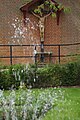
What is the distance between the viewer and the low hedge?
9.02 m

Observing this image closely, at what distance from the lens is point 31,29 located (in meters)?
14.9

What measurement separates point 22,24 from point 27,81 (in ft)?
19.8

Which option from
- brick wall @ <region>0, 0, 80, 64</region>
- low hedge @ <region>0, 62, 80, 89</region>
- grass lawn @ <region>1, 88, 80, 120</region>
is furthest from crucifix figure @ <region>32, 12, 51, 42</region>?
grass lawn @ <region>1, 88, 80, 120</region>

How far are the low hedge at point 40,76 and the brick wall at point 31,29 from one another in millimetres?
4847

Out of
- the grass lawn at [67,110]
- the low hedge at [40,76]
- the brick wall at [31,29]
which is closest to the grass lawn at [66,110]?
the grass lawn at [67,110]

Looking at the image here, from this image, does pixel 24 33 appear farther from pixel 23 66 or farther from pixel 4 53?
pixel 23 66

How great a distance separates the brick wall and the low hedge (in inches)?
191

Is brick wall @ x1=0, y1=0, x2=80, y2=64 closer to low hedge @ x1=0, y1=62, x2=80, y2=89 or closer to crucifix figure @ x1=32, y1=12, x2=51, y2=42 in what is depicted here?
crucifix figure @ x1=32, y1=12, x2=51, y2=42

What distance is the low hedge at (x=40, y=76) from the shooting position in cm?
902

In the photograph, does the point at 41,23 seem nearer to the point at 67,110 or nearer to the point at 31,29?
the point at 31,29

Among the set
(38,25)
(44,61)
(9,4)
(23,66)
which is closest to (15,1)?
(9,4)

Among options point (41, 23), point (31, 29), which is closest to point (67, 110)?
point (41, 23)

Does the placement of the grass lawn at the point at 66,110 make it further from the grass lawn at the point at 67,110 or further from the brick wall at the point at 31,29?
the brick wall at the point at 31,29

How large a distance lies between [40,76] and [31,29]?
5901 mm
